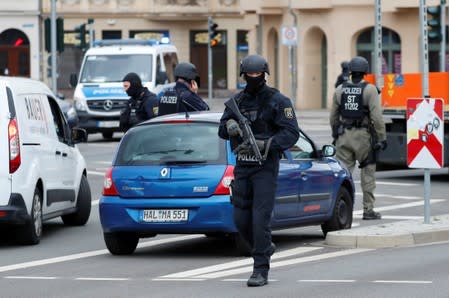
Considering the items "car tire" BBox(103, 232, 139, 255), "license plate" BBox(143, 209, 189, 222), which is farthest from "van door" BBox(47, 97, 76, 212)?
"license plate" BBox(143, 209, 189, 222)

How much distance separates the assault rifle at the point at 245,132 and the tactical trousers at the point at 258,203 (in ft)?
0.54

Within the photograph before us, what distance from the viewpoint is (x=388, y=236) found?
14867 mm

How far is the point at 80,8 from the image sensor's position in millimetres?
73688

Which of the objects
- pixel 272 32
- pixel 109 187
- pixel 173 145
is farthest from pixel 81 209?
pixel 272 32

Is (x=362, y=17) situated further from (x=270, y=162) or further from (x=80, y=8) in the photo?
(x=270, y=162)

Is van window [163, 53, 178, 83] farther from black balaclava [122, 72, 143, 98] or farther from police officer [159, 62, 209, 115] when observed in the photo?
police officer [159, 62, 209, 115]

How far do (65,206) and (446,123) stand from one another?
27.4ft

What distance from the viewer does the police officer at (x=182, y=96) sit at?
17406mm

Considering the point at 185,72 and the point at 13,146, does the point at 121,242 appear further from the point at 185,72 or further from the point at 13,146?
the point at 185,72

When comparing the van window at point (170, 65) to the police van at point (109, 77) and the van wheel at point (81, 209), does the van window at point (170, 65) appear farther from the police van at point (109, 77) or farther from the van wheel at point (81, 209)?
the van wheel at point (81, 209)

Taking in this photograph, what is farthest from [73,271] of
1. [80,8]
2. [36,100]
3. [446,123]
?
[80,8]

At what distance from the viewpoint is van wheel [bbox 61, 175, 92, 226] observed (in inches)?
708

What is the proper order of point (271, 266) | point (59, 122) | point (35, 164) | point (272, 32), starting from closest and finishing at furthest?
point (271, 266), point (35, 164), point (59, 122), point (272, 32)

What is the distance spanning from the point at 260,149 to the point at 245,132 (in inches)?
7.1
